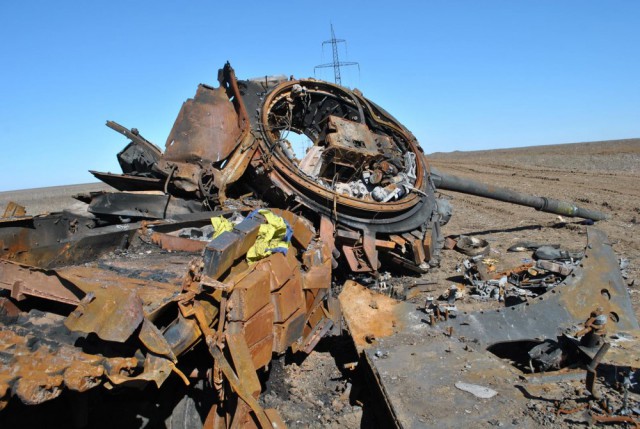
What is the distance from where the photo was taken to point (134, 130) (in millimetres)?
6055

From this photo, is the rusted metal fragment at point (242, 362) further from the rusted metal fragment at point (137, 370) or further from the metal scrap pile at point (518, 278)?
the metal scrap pile at point (518, 278)

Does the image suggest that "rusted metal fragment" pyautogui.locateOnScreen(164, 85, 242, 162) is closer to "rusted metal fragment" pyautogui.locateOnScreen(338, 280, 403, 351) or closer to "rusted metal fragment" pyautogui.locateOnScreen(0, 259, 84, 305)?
"rusted metal fragment" pyautogui.locateOnScreen(338, 280, 403, 351)

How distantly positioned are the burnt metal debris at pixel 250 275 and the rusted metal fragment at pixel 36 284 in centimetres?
1

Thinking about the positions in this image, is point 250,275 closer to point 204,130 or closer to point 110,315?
point 110,315

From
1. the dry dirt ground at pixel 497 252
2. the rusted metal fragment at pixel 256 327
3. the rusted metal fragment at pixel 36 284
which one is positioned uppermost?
the rusted metal fragment at pixel 36 284

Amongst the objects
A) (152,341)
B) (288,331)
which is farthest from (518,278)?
(152,341)

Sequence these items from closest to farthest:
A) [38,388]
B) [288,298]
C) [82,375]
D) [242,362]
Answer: [38,388] → [82,375] → [242,362] → [288,298]

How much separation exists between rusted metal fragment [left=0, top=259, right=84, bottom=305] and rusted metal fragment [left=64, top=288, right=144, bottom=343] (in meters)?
0.23

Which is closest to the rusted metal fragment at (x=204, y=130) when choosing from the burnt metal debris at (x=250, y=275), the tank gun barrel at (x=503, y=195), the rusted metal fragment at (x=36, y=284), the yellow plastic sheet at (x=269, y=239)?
the burnt metal debris at (x=250, y=275)

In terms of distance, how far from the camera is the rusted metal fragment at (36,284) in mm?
2469

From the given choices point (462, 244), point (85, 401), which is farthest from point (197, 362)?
point (462, 244)

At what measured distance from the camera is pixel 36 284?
255 centimetres

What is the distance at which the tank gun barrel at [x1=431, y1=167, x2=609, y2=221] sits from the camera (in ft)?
25.4

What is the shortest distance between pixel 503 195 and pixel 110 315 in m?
7.86
